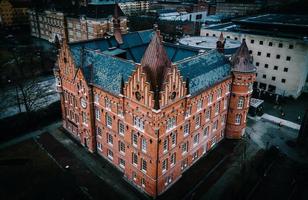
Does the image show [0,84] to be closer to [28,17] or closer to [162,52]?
[162,52]

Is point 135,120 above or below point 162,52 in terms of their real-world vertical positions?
below

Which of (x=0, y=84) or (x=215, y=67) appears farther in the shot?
(x=0, y=84)

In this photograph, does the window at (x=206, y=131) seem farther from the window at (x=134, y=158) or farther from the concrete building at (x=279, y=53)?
the concrete building at (x=279, y=53)

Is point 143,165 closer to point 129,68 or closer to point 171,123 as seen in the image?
point 171,123

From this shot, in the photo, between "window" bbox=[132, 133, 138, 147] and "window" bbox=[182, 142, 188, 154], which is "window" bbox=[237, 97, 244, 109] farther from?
"window" bbox=[132, 133, 138, 147]

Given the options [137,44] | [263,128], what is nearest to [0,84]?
[137,44]

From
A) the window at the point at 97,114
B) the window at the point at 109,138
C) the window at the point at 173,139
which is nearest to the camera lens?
the window at the point at 173,139

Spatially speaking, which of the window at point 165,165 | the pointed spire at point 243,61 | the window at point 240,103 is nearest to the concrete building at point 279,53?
the pointed spire at point 243,61
